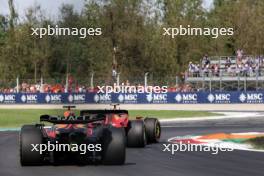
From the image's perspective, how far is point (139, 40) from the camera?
214 ft

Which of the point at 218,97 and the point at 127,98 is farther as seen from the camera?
the point at 127,98

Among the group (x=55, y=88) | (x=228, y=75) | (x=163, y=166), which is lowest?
(x=163, y=166)

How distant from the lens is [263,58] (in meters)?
50.2

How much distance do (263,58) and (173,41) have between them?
→ 14785 mm

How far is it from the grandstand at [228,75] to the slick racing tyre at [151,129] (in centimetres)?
2813

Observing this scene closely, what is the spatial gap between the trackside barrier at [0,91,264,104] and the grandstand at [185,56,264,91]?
913 mm

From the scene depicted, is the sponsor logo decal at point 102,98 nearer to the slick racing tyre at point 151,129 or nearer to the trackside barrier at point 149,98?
the trackside barrier at point 149,98

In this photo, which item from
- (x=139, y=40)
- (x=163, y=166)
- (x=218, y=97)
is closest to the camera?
(x=163, y=166)

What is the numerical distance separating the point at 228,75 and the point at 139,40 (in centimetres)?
1713

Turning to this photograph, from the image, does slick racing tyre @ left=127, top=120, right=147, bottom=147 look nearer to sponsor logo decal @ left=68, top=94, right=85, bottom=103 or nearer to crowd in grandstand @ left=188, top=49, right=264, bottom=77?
crowd in grandstand @ left=188, top=49, right=264, bottom=77

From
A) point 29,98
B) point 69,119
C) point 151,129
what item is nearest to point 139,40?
point 29,98

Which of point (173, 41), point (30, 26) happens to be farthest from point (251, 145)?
point (30, 26)

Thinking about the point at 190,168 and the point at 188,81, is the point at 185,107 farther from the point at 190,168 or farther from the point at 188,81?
the point at 190,168

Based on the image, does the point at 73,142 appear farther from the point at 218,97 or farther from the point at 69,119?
the point at 218,97
